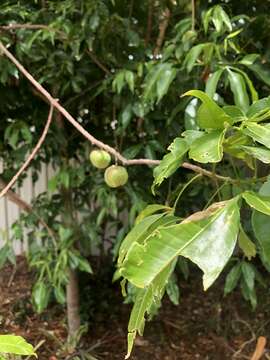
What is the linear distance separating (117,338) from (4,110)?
100cm

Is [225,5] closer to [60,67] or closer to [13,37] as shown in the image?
[60,67]

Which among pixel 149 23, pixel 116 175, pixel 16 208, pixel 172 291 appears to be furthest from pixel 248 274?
pixel 16 208

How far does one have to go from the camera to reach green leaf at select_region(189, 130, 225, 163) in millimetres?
657

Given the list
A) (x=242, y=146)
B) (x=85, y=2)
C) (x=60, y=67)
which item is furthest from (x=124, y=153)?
(x=242, y=146)

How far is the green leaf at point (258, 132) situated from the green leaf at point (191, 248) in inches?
3.1

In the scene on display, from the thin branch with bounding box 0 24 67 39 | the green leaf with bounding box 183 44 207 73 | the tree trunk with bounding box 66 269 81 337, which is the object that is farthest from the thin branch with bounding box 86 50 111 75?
the tree trunk with bounding box 66 269 81 337

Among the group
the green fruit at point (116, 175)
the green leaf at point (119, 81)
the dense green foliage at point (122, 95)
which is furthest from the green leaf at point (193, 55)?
the green fruit at point (116, 175)

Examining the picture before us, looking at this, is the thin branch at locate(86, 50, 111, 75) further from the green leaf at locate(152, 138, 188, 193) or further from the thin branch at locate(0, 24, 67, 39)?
the green leaf at locate(152, 138, 188, 193)

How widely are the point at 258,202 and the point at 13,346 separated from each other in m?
0.32

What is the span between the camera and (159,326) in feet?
7.19

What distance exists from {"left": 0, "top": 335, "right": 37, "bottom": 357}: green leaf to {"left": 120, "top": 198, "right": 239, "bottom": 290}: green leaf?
0.14m

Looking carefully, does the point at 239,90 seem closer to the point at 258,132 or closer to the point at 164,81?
the point at 164,81

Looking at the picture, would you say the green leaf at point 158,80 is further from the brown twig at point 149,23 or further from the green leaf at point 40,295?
the green leaf at point 40,295

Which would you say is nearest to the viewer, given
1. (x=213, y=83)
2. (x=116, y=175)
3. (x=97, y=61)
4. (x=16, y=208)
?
(x=116, y=175)
